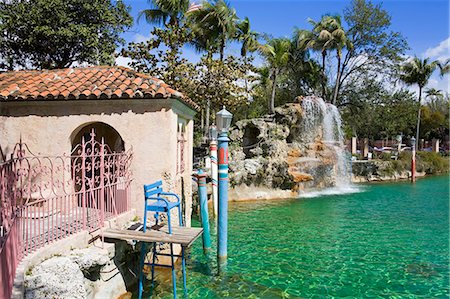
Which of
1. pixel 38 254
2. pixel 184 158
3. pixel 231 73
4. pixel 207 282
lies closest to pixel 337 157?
pixel 231 73

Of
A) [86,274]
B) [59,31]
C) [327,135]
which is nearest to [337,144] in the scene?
[327,135]

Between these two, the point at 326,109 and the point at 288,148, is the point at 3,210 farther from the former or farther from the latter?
the point at 326,109

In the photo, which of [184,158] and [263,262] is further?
[184,158]

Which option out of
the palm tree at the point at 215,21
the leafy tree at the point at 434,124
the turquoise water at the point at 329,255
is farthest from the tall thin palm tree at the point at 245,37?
the leafy tree at the point at 434,124

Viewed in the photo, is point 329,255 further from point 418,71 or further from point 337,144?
point 418,71

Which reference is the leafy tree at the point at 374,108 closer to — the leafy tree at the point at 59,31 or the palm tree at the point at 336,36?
the palm tree at the point at 336,36

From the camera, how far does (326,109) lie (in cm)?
2806

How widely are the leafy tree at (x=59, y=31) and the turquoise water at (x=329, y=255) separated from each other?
51.1 feet

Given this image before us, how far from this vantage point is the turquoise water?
7957 mm

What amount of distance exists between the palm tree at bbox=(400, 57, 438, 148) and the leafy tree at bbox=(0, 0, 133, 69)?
1262 inches

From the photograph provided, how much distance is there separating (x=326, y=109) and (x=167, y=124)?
2178 cm

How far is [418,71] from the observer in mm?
42375

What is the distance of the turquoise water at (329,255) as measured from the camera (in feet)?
26.1

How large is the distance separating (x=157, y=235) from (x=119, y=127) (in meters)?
3.20
